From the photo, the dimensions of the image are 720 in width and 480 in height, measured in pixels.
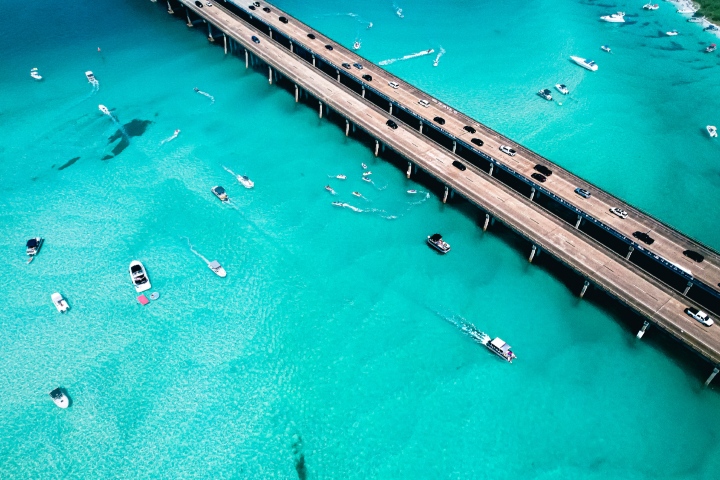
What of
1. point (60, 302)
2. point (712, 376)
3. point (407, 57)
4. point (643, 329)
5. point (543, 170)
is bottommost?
point (60, 302)

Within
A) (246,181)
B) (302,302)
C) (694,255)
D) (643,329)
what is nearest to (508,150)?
(694,255)

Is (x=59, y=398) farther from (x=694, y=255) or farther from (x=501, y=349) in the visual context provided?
(x=694, y=255)

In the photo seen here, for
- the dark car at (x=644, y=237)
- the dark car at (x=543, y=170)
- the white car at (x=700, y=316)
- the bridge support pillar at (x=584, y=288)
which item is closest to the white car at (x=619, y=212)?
the dark car at (x=644, y=237)

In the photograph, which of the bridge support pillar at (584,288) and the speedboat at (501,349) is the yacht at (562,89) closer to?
the bridge support pillar at (584,288)

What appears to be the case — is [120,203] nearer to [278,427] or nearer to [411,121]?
[278,427]

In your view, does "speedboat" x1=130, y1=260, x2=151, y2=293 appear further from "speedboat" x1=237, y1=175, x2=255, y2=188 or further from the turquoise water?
"speedboat" x1=237, y1=175, x2=255, y2=188

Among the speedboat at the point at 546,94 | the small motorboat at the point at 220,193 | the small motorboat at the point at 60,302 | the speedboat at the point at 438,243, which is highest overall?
the speedboat at the point at 546,94
